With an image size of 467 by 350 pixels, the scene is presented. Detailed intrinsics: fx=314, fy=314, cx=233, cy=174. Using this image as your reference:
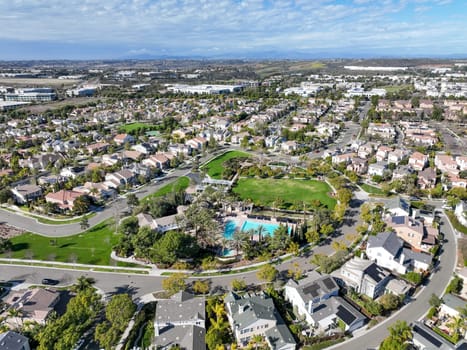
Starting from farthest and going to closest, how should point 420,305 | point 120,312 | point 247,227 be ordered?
point 247,227 < point 420,305 < point 120,312

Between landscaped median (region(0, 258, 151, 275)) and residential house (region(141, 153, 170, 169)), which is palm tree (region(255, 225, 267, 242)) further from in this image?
residential house (region(141, 153, 170, 169))

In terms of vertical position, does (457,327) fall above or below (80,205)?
below

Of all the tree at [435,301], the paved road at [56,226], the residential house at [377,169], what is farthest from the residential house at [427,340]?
the paved road at [56,226]

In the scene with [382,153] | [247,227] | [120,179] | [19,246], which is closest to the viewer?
[19,246]

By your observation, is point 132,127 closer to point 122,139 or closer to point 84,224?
point 122,139

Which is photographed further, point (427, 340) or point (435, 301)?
point (435, 301)

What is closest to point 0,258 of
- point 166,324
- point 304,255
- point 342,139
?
point 166,324

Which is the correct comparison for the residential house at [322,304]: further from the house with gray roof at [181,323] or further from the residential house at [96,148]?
the residential house at [96,148]

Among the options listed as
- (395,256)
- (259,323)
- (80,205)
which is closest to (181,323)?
(259,323)

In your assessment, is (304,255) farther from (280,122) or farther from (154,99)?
(154,99)
